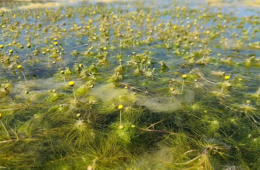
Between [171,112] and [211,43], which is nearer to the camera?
[171,112]

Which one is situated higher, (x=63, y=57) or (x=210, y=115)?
(x=63, y=57)

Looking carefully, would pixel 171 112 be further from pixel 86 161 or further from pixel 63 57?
pixel 63 57

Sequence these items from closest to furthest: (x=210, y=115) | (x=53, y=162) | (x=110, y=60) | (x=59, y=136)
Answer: (x=53, y=162), (x=59, y=136), (x=210, y=115), (x=110, y=60)

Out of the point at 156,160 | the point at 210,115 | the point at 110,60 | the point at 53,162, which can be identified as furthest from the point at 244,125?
the point at 110,60

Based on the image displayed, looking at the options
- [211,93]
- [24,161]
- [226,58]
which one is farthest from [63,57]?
[226,58]

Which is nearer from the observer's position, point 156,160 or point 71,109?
point 156,160

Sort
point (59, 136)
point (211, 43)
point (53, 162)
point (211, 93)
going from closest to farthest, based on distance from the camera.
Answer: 1. point (53, 162)
2. point (59, 136)
3. point (211, 93)
4. point (211, 43)

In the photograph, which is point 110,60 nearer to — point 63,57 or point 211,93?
point 63,57

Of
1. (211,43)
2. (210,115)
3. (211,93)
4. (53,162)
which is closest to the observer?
(53,162)

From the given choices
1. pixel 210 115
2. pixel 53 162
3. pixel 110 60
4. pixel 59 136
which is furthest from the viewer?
pixel 110 60
